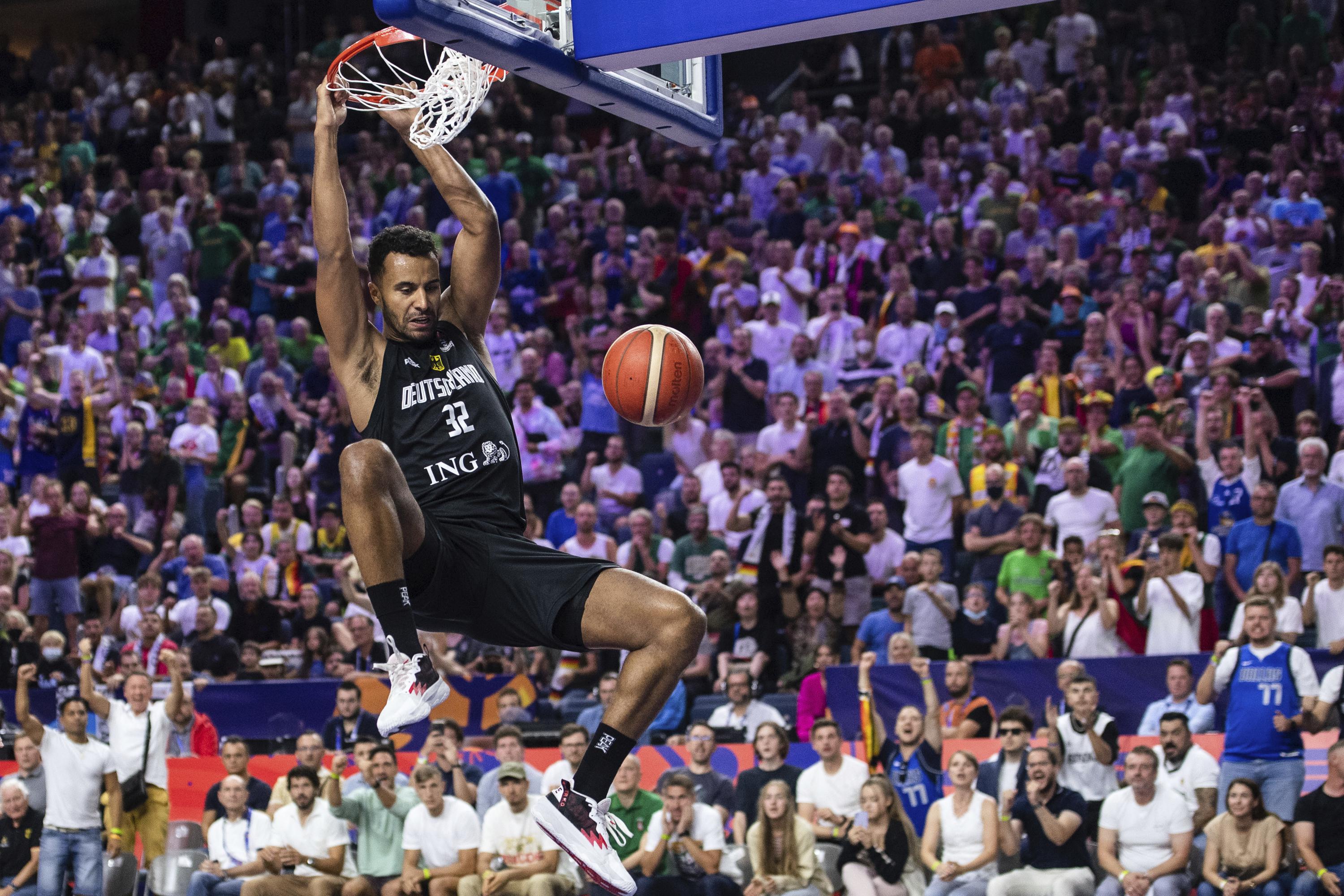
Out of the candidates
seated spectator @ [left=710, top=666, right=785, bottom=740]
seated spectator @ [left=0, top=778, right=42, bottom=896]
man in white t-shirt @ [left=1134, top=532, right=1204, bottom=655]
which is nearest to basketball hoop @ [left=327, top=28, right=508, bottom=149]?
seated spectator @ [left=710, top=666, right=785, bottom=740]

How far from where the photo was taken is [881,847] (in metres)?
11.4

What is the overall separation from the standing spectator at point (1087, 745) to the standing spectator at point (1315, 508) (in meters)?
2.41

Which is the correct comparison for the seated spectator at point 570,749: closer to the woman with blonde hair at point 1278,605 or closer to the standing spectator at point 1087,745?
the standing spectator at point 1087,745

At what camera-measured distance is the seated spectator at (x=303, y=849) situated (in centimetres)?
1245

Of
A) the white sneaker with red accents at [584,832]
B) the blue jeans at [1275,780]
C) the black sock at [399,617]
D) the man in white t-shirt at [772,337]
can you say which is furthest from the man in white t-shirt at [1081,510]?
the black sock at [399,617]

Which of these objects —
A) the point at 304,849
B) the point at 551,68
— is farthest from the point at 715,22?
the point at 304,849

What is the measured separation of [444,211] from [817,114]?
15.8 feet

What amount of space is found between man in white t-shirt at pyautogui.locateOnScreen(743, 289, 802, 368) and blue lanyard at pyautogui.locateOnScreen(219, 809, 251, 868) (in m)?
6.60

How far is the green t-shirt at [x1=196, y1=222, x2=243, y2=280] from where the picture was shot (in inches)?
779

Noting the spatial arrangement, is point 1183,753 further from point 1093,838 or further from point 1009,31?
point 1009,31

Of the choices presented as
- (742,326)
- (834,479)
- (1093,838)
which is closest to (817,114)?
(742,326)

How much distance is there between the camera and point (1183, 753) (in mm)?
11156

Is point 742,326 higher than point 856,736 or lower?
higher

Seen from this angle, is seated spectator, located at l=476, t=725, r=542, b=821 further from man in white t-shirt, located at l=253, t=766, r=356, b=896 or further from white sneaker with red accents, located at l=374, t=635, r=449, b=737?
white sneaker with red accents, located at l=374, t=635, r=449, b=737
